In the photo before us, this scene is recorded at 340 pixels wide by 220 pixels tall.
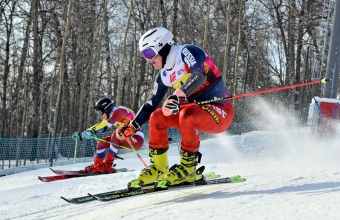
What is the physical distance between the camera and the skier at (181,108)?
14.8 feet

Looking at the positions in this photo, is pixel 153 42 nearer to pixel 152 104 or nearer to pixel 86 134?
pixel 152 104

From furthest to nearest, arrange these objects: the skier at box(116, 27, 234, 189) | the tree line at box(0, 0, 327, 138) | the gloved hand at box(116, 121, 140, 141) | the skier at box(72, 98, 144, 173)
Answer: the tree line at box(0, 0, 327, 138) → the skier at box(72, 98, 144, 173) → the gloved hand at box(116, 121, 140, 141) → the skier at box(116, 27, 234, 189)

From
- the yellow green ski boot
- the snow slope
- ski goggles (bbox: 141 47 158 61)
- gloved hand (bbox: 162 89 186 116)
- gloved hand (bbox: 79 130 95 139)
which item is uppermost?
ski goggles (bbox: 141 47 158 61)

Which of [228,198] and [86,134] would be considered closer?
[228,198]

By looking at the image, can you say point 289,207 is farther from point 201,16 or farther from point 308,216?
point 201,16

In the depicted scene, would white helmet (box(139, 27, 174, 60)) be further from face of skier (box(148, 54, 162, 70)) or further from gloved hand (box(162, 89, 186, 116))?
gloved hand (box(162, 89, 186, 116))

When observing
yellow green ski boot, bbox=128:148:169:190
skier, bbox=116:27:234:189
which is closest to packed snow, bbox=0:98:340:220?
yellow green ski boot, bbox=128:148:169:190

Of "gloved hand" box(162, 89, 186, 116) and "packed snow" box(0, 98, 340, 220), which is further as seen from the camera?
"gloved hand" box(162, 89, 186, 116)

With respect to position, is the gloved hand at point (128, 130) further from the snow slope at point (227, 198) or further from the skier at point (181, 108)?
the snow slope at point (227, 198)

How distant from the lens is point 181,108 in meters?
4.88

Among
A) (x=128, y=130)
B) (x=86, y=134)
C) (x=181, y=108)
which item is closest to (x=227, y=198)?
(x=181, y=108)

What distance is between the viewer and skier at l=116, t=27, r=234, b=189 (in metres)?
4.52

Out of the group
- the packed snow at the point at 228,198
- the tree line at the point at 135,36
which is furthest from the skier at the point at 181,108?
the tree line at the point at 135,36

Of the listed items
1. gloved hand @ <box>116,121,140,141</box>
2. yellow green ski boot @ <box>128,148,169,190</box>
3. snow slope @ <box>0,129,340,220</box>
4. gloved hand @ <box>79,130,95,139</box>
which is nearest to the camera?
snow slope @ <box>0,129,340,220</box>
